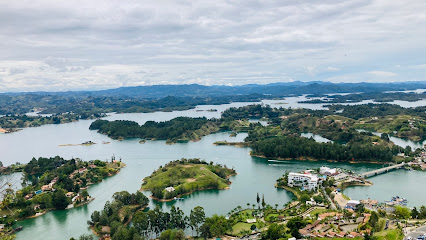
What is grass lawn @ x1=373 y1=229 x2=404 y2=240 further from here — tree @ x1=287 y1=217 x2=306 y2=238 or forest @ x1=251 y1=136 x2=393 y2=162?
forest @ x1=251 y1=136 x2=393 y2=162

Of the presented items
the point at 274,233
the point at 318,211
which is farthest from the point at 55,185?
the point at 318,211

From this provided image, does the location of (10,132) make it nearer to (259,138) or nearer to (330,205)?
(259,138)

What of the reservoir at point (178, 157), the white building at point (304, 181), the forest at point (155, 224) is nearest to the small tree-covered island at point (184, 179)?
the reservoir at point (178, 157)

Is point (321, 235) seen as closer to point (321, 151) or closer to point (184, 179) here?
point (184, 179)

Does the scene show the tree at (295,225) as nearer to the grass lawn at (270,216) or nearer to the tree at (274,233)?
the tree at (274,233)

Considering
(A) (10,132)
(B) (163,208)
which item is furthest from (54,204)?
(A) (10,132)

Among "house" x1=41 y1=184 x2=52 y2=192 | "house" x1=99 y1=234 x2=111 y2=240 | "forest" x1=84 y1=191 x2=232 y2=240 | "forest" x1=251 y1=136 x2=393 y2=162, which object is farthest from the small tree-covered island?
"forest" x1=251 y1=136 x2=393 y2=162

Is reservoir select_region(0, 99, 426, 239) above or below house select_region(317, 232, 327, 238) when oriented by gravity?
below
